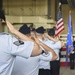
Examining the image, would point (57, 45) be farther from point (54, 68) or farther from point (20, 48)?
point (20, 48)

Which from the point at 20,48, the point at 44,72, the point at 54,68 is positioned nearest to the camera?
the point at 20,48

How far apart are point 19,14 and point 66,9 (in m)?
8.29

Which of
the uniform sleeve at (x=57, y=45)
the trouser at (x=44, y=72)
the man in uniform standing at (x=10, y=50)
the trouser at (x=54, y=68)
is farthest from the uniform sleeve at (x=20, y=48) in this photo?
the trouser at (x=54, y=68)

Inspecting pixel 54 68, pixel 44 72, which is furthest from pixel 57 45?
pixel 44 72

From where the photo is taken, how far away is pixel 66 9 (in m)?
26.5

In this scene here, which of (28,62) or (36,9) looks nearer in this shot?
(28,62)

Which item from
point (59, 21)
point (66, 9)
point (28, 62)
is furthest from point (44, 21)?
point (28, 62)

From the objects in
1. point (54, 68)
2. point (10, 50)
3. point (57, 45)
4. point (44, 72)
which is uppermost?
point (10, 50)

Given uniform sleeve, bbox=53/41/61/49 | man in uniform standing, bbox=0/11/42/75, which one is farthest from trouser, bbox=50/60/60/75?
man in uniform standing, bbox=0/11/42/75

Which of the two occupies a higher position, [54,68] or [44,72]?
[44,72]

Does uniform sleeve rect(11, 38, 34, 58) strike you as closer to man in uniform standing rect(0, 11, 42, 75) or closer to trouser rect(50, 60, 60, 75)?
man in uniform standing rect(0, 11, 42, 75)

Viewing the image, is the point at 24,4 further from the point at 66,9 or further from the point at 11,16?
the point at 66,9

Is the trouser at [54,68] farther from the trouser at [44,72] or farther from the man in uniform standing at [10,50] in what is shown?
the man in uniform standing at [10,50]

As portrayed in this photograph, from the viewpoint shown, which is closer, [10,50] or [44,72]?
[10,50]
